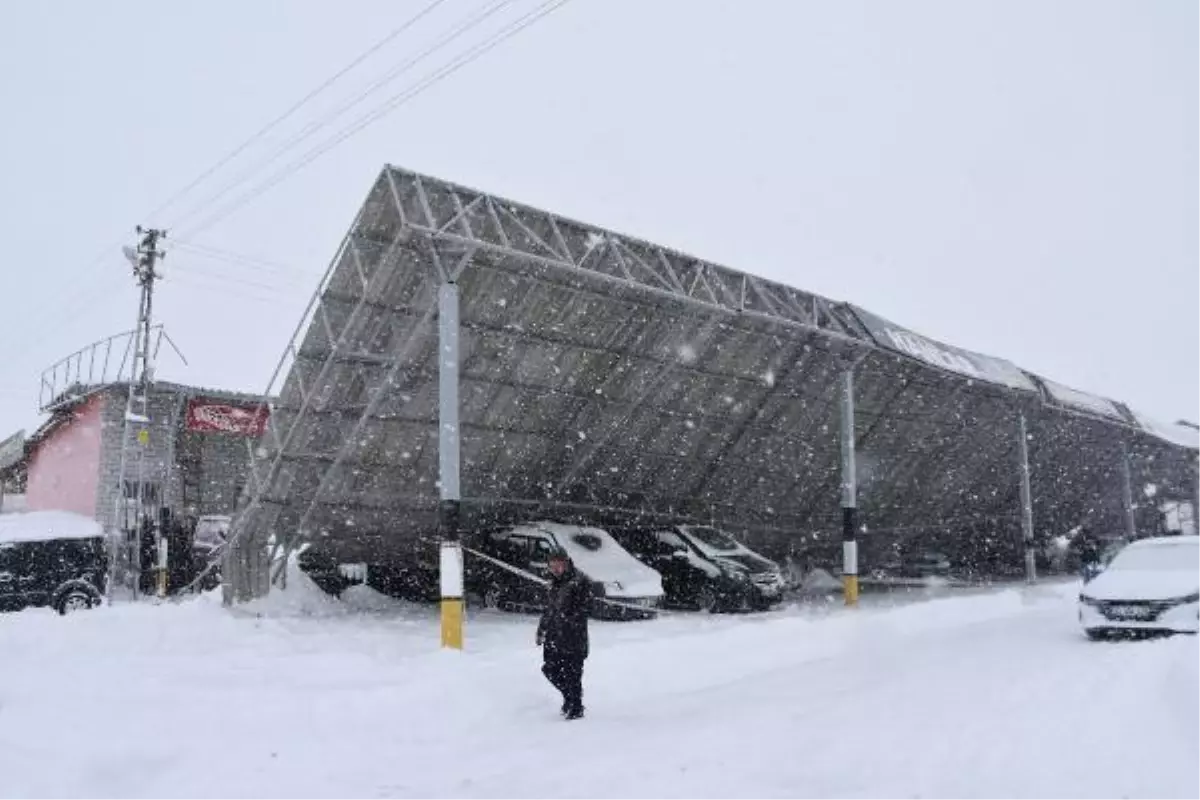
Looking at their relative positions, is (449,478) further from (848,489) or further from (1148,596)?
(848,489)

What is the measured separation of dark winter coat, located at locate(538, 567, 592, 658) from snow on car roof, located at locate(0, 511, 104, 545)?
12603 millimetres

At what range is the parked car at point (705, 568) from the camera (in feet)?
57.6

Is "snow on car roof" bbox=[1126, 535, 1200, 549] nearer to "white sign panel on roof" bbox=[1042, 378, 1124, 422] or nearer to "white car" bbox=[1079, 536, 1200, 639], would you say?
"white car" bbox=[1079, 536, 1200, 639]

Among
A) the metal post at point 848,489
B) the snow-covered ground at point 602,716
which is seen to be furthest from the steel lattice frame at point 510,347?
the snow-covered ground at point 602,716

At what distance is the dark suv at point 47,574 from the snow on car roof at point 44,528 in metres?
0.03

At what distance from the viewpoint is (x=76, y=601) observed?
16609mm

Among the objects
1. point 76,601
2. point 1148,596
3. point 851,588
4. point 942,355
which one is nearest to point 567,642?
point 1148,596

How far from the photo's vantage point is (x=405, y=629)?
14758 mm

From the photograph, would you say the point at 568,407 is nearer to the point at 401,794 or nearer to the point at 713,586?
the point at 713,586

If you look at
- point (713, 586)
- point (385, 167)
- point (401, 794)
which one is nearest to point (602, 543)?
point (713, 586)

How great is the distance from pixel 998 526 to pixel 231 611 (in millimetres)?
23413

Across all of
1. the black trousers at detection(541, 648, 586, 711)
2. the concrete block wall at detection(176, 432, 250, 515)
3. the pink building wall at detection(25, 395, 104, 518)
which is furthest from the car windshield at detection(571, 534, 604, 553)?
the pink building wall at detection(25, 395, 104, 518)

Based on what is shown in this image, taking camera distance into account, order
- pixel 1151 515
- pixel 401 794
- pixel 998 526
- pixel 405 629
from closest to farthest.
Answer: pixel 401 794 < pixel 405 629 < pixel 998 526 < pixel 1151 515

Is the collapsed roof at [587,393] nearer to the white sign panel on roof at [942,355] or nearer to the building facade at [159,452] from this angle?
the white sign panel on roof at [942,355]
